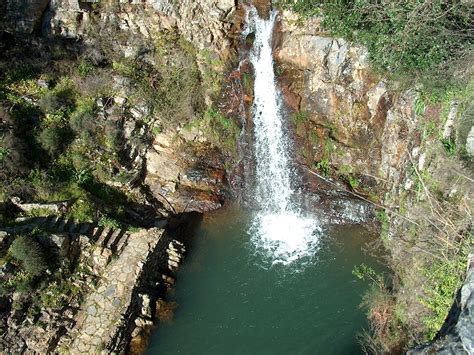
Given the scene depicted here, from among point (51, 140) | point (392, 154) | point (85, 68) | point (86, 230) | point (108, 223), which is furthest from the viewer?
point (85, 68)

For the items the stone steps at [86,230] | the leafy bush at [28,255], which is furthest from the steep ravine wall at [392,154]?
the leafy bush at [28,255]

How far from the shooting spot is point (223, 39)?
18562 millimetres

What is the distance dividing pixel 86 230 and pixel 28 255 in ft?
6.80

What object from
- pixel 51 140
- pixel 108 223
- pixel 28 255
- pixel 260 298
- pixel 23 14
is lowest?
pixel 28 255

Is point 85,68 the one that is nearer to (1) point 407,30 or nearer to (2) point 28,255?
(2) point 28,255

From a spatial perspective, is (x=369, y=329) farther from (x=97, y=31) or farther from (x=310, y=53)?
(x=97, y=31)

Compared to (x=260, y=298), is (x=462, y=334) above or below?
below

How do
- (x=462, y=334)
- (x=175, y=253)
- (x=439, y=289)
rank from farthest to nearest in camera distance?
1. (x=175, y=253)
2. (x=439, y=289)
3. (x=462, y=334)

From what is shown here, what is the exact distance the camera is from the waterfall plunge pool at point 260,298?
13.3 metres

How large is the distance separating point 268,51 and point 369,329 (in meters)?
11.4

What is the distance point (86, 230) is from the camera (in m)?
14.9

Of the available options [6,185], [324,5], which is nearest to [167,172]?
[6,185]

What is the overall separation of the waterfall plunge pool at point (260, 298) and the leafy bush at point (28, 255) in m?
4.00

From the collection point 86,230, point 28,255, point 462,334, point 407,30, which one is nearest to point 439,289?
point 462,334
